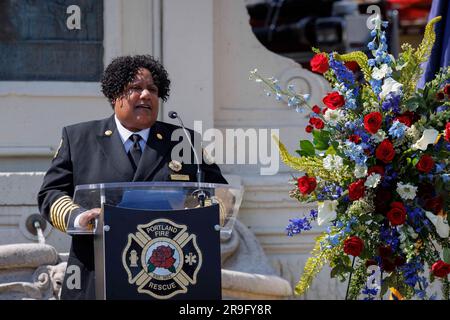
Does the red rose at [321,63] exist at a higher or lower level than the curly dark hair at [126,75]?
higher

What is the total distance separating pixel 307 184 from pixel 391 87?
1.56ft

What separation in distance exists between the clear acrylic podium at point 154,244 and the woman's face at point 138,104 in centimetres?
83

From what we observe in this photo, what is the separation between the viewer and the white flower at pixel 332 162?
18.8ft

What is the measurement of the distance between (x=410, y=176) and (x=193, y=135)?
1125 millimetres

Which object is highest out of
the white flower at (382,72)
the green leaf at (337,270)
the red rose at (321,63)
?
the red rose at (321,63)

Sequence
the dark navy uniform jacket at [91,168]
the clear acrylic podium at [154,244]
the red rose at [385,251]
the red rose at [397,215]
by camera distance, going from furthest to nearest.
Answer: the dark navy uniform jacket at [91,168], the red rose at [385,251], the red rose at [397,215], the clear acrylic podium at [154,244]

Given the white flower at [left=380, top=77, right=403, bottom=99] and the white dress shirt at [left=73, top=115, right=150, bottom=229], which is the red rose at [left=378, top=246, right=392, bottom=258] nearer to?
the white flower at [left=380, top=77, right=403, bottom=99]

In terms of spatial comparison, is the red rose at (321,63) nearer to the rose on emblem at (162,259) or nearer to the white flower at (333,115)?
the white flower at (333,115)

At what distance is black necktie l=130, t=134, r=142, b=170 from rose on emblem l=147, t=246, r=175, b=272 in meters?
0.96

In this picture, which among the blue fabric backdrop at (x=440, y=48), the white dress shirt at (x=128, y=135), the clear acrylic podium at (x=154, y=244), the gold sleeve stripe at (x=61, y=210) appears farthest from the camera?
the blue fabric backdrop at (x=440, y=48)

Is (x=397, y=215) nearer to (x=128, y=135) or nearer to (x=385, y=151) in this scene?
(x=385, y=151)

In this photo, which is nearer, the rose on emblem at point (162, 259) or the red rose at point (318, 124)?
the rose on emblem at point (162, 259)

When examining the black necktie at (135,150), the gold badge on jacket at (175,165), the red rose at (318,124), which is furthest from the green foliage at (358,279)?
the black necktie at (135,150)

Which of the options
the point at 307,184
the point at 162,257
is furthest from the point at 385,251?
the point at 162,257
